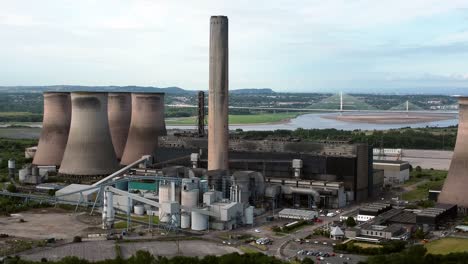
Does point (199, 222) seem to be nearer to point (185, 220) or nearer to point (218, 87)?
point (185, 220)

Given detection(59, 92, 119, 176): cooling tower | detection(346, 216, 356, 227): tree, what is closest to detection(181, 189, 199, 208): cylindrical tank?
detection(346, 216, 356, 227): tree

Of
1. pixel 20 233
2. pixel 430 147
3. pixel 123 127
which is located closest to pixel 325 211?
pixel 20 233

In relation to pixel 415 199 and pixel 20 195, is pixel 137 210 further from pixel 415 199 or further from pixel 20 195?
pixel 415 199

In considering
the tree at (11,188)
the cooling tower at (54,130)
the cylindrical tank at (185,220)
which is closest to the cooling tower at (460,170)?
the cylindrical tank at (185,220)

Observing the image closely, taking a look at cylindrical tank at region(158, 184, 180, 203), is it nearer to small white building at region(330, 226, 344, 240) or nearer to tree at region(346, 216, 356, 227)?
small white building at region(330, 226, 344, 240)

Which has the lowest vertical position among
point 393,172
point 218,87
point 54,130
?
point 393,172

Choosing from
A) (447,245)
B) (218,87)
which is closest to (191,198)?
(218,87)

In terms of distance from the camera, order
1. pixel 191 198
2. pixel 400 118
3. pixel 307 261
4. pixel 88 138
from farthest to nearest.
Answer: pixel 400 118
pixel 88 138
pixel 191 198
pixel 307 261
